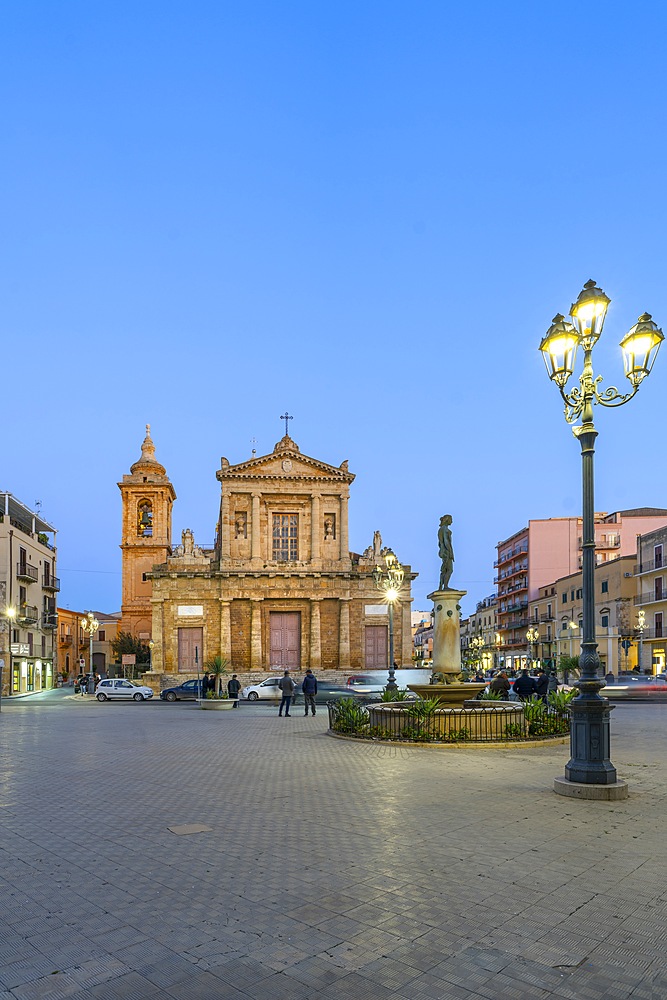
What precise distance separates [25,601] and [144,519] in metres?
13.8

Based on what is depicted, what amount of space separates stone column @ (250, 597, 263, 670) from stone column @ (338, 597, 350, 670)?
511 centimetres

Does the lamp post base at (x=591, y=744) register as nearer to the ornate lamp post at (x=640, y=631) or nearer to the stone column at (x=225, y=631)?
the stone column at (x=225, y=631)

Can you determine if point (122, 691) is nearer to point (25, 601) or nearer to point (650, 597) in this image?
point (25, 601)

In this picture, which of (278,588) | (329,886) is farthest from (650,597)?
(329,886)

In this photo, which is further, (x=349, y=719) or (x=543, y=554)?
(x=543, y=554)

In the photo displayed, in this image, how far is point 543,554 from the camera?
79000 millimetres

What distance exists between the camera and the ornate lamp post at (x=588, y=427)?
9.21 meters

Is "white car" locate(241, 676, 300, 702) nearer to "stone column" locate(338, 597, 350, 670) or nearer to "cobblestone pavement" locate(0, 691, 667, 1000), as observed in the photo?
"stone column" locate(338, 597, 350, 670)

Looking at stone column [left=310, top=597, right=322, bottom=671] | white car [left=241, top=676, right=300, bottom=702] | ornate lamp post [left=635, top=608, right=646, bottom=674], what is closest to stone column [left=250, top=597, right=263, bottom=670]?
stone column [left=310, top=597, right=322, bottom=671]

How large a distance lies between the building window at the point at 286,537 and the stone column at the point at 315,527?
1.11 m

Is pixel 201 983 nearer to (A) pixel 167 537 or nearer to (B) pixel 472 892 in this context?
(B) pixel 472 892

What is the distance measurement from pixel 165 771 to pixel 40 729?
380 inches

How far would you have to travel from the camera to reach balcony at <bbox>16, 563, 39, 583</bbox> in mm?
47531

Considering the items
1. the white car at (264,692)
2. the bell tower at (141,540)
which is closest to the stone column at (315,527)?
the white car at (264,692)
